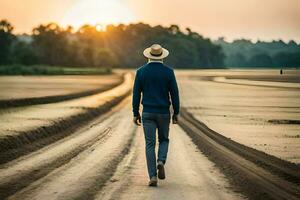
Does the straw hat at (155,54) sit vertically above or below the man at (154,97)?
above

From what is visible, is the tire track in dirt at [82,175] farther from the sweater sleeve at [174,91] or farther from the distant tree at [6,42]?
the distant tree at [6,42]

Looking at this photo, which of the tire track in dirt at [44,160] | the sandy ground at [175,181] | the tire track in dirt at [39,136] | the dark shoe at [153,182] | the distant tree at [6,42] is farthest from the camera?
the distant tree at [6,42]

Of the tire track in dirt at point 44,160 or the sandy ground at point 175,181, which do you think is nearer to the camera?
the sandy ground at point 175,181

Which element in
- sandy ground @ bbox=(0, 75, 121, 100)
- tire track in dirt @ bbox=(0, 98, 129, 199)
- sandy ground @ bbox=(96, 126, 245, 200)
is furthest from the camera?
sandy ground @ bbox=(0, 75, 121, 100)

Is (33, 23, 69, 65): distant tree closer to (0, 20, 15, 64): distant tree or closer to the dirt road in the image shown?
(0, 20, 15, 64): distant tree

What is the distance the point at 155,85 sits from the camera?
9328mm

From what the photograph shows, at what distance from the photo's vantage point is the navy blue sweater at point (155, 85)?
9.27 metres

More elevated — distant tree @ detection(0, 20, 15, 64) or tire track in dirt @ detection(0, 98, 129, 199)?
distant tree @ detection(0, 20, 15, 64)

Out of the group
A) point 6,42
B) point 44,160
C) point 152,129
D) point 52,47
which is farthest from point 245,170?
point 52,47

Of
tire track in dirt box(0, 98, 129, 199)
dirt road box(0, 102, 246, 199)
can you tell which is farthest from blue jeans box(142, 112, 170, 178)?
tire track in dirt box(0, 98, 129, 199)

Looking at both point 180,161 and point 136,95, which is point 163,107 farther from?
point 180,161

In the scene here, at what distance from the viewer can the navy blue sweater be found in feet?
30.4

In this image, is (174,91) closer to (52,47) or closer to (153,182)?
(153,182)

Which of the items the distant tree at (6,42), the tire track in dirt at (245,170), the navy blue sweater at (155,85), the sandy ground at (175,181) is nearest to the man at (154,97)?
the navy blue sweater at (155,85)
